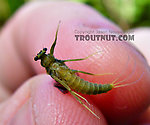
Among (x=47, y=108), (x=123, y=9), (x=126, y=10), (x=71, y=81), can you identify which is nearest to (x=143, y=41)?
(x=126, y=10)

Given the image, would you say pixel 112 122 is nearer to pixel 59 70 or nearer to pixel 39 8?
pixel 59 70

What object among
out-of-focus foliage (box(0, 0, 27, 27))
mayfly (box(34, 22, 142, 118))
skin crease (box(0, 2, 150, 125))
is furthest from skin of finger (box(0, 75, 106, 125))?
out-of-focus foliage (box(0, 0, 27, 27))

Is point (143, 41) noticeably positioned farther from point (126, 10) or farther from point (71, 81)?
point (71, 81)

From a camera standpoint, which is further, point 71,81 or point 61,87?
point 61,87

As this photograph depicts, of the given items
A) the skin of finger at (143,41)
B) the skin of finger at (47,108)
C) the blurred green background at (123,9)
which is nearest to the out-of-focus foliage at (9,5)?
the blurred green background at (123,9)

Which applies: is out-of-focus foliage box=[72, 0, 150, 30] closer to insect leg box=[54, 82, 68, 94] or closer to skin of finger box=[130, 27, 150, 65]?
skin of finger box=[130, 27, 150, 65]

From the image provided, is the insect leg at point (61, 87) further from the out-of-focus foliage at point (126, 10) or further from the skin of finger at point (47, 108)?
the out-of-focus foliage at point (126, 10)

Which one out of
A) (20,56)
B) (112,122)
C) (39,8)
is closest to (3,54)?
(20,56)
